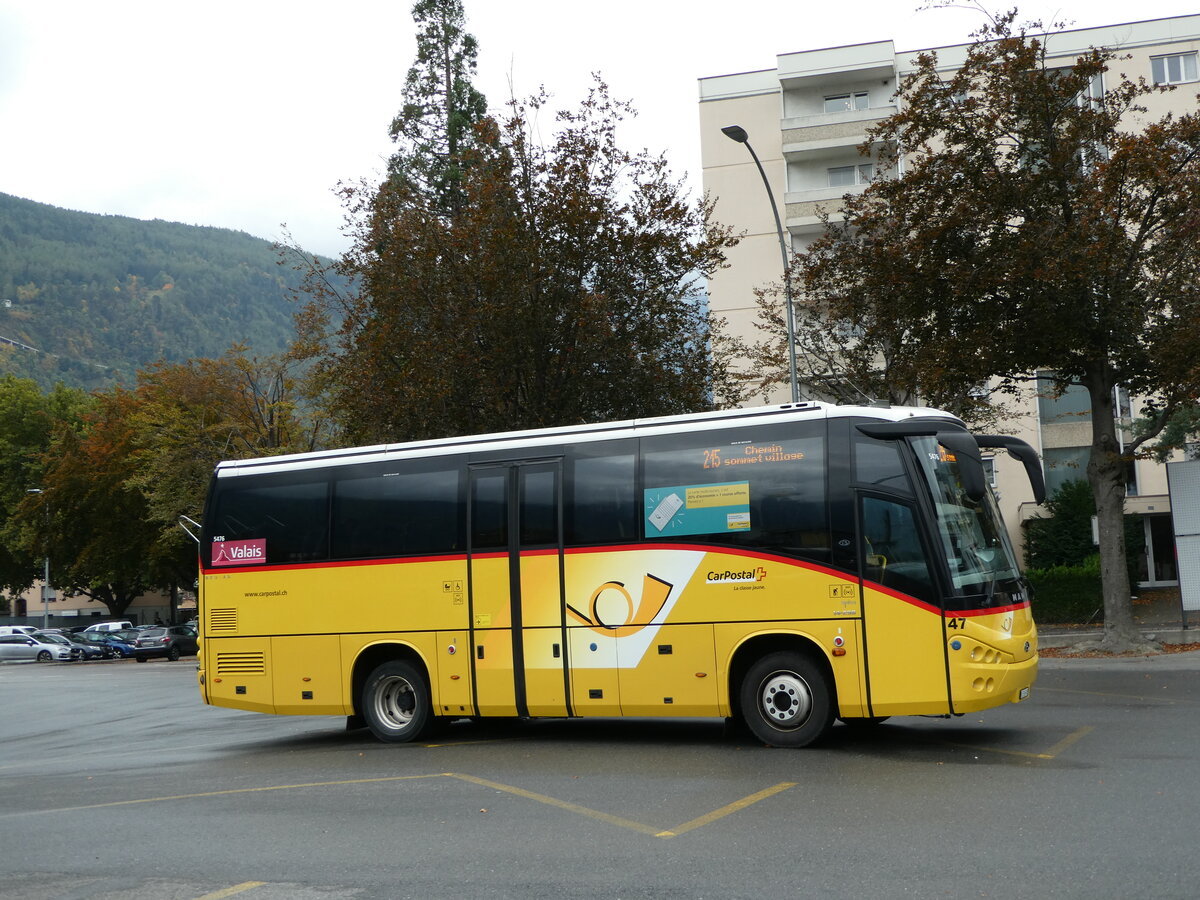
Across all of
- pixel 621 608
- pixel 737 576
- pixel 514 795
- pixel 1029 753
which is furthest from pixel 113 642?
pixel 1029 753

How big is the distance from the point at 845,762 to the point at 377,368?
1575 cm

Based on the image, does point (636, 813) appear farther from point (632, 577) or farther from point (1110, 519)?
point (1110, 519)

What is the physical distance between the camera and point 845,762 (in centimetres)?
1013

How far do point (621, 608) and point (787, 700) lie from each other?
187 cm

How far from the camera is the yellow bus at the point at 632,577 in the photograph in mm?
10586

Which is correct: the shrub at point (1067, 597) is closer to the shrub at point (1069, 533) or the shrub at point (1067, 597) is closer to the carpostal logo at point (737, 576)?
the shrub at point (1069, 533)

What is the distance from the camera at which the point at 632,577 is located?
1170cm

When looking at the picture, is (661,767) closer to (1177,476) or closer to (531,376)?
(531,376)

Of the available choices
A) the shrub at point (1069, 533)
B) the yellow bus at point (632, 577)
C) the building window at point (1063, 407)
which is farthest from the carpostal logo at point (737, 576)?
the building window at point (1063, 407)

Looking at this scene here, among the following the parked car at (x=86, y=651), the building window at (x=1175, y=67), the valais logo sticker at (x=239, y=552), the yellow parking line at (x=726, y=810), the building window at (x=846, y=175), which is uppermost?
the building window at (x=1175, y=67)

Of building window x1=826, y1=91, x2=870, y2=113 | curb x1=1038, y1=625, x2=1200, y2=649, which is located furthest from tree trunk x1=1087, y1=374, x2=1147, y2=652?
building window x1=826, y1=91, x2=870, y2=113

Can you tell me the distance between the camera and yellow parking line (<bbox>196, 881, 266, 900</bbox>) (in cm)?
644

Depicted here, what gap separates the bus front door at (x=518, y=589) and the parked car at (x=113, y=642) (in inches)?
1704

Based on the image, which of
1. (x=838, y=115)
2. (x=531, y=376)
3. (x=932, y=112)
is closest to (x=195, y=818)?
(x=531, y=376)
